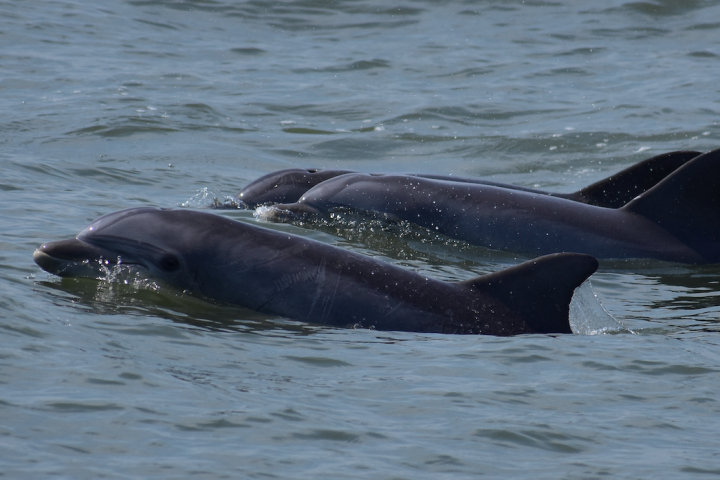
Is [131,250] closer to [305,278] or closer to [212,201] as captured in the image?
[305,278]

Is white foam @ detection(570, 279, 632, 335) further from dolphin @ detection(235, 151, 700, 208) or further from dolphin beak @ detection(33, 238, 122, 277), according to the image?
dolphin @ detection(235, 151, 700, 208)

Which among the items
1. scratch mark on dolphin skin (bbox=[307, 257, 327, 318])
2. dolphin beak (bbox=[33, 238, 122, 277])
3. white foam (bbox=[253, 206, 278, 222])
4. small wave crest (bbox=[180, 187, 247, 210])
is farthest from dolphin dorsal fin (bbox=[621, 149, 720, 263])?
dolphin beak (bbox=[33, 238, 122, 277])

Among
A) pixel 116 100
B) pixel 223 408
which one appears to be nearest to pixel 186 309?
pixel 223 408

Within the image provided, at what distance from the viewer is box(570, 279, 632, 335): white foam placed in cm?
756

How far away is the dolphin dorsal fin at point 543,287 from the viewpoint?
274 inches

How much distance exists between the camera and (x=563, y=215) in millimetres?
10688

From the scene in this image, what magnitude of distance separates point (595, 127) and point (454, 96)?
349 centimetres

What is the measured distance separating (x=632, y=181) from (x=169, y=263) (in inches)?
224

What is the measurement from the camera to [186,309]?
7484 millimetres

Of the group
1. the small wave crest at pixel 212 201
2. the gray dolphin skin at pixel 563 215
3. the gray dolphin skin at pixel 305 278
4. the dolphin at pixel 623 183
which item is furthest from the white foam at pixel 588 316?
the small wave crest at pixel 212 201

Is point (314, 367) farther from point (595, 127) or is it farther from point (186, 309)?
point (595, 127)

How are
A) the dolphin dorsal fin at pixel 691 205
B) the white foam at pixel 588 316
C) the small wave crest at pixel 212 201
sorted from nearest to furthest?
1. the white foam at pixel 588 316
2. the dolphin dorsal fin at pixel 691 205
3. the small wave crest at pixel 212 201

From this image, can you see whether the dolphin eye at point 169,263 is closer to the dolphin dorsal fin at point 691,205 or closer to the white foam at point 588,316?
the white foam at point 588,316

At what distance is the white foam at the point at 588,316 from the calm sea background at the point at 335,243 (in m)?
0.20
